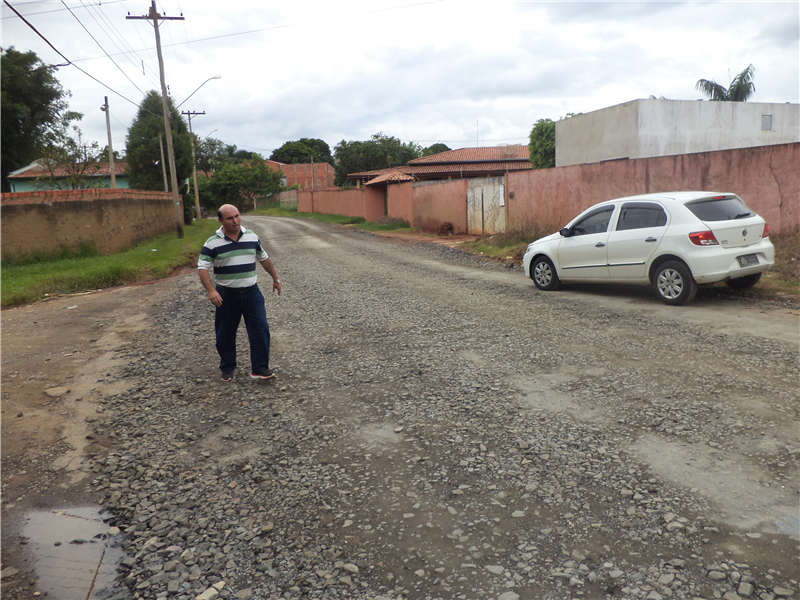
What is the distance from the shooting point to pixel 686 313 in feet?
26.7

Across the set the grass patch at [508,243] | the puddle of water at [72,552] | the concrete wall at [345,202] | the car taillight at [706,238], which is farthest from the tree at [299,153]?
the puddle of water at [72,552]

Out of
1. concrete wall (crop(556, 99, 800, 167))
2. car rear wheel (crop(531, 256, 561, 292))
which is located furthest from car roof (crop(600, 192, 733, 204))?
concrete wall (crop(556, 99, 800, 167))

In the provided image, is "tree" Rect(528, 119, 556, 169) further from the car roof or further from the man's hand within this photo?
the man's hand

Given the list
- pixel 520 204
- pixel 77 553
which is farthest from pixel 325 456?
pixel 520 204

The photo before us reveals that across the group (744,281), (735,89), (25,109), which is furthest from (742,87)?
(25,109)

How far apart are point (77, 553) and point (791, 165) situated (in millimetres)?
13161

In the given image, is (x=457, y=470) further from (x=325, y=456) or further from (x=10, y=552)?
(x=10, y=552)

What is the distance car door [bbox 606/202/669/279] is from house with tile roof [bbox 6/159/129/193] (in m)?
28.4

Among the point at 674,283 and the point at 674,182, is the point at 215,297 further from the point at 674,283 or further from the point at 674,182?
the point at 674,182

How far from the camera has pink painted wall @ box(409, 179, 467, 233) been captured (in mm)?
24469

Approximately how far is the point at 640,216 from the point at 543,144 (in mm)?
34834

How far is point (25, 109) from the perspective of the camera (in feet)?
93.8

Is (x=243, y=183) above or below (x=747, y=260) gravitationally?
above

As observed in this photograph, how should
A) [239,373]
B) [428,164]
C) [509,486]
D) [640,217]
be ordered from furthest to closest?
1. [428,164]
2. [640,217]
3. [239,373]
4. [509,486]
